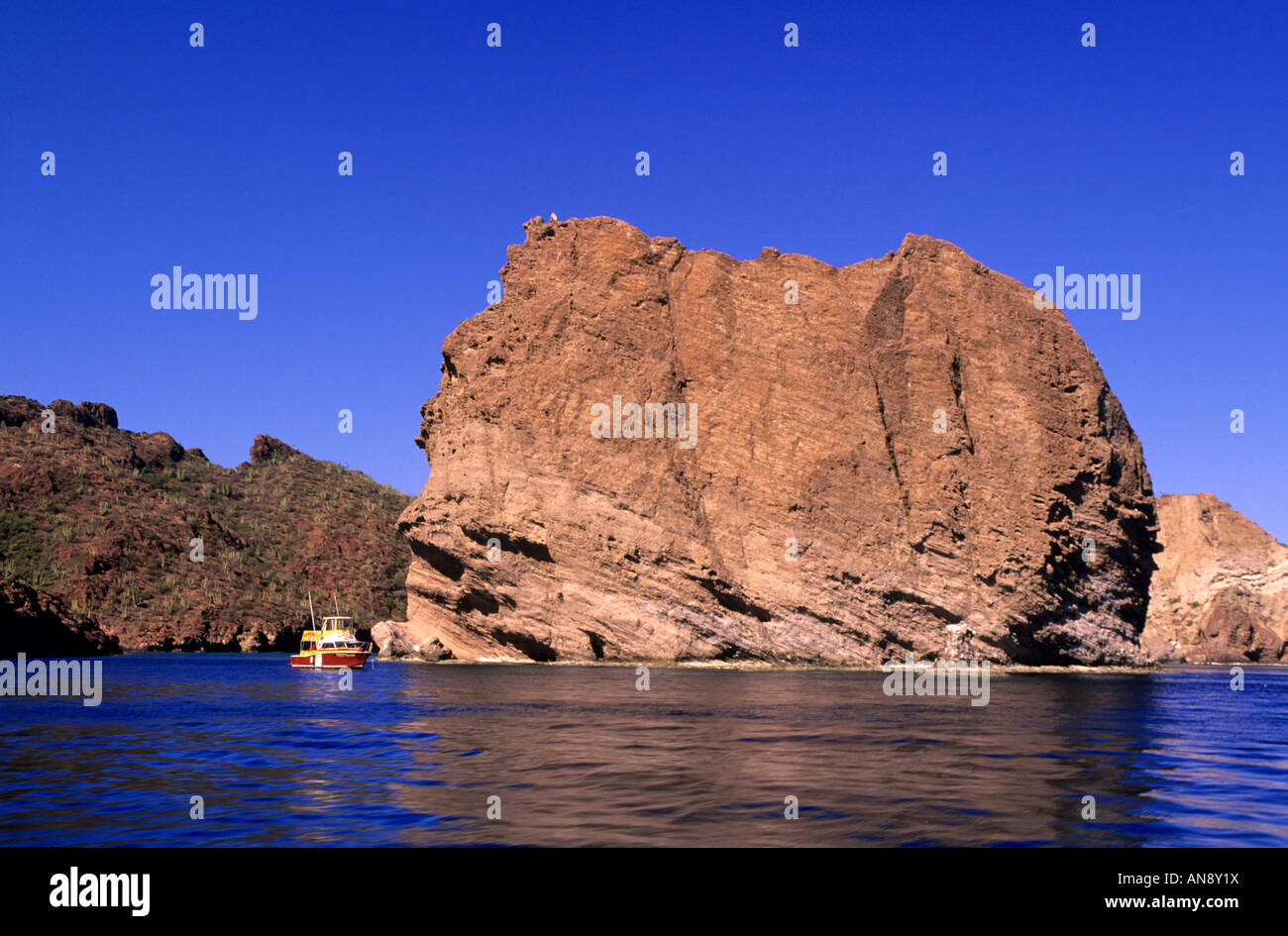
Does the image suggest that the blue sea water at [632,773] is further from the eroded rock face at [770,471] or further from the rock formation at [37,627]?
the rock formation at [37,627]

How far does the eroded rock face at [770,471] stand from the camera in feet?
191

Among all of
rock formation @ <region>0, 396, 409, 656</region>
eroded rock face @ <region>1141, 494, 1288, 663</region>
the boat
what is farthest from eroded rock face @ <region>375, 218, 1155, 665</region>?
eroded rock face @ <region>1141, 494, 1288, 663</region>

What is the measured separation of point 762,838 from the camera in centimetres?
1011

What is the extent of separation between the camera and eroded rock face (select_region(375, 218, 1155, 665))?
5825 centimetres

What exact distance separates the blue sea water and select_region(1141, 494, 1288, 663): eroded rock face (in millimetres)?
106313

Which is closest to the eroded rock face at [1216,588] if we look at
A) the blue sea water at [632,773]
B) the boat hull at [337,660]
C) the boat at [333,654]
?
the boat at [333,654]

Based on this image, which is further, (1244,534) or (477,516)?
(1244,534)

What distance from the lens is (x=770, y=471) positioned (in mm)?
61312

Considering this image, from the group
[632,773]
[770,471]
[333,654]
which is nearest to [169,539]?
[333,654]

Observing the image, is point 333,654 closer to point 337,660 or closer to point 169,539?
point 337,660
